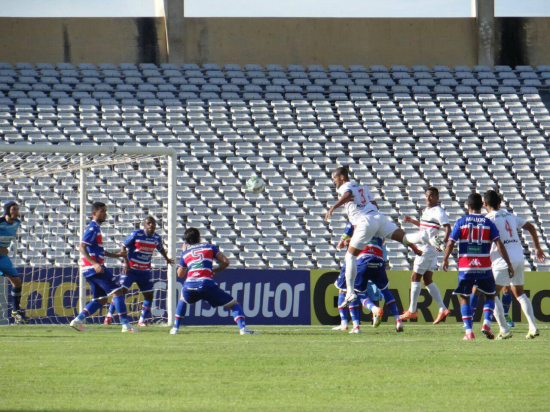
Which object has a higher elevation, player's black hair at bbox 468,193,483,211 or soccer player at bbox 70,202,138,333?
player's black hair at bbox 468,193,483,211

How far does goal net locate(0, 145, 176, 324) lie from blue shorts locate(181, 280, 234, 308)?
3803mm

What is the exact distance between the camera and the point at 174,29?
24359 millimetres

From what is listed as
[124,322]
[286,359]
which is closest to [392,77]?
[124,322]

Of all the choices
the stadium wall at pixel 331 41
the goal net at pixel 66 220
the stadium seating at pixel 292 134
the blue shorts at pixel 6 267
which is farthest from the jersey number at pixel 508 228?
the stadium wall at pixel 331 41

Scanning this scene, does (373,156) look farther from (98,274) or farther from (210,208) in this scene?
(98,274)

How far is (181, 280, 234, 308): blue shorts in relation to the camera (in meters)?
10.9

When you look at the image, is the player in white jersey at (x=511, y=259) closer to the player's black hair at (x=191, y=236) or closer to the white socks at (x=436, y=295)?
the white socks at (x=436, y=295)

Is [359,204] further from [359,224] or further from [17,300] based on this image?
[17,300]

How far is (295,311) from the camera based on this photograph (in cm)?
1562

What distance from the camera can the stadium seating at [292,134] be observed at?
19.6 m

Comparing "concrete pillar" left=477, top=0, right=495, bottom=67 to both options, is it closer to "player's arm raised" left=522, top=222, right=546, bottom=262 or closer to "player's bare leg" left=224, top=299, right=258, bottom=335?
"player's arm raised" left=522, top=222, right=546, bottom=262

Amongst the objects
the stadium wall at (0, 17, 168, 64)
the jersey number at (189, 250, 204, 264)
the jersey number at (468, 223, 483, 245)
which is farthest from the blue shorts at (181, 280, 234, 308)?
the stadium wall at (0, 17, 168, 64)

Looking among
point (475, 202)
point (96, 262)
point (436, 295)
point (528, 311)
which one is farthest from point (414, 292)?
point (96, 262)

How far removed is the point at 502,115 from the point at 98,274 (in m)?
14.3
